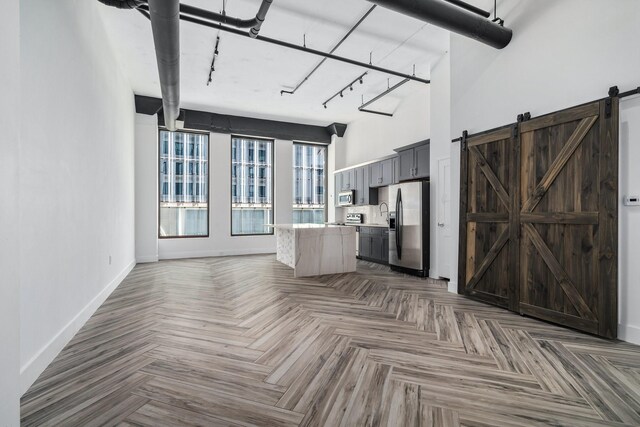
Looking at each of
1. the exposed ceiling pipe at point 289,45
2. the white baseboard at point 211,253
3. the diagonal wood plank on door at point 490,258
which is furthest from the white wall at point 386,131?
the white baseboard at point 211,253

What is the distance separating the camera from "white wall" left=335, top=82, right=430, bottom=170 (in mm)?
6324

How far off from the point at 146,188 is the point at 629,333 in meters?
8.18

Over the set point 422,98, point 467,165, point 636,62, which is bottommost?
point 467,165

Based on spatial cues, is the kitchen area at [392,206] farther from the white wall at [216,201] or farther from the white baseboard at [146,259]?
the white baseboard at [146,259]

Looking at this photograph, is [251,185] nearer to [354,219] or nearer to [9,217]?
[354,219]

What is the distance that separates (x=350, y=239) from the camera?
5.94m

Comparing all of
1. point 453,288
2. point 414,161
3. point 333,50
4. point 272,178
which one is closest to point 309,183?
point 272,178

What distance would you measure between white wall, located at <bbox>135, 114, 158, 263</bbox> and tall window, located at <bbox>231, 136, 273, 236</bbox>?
193 centimetres

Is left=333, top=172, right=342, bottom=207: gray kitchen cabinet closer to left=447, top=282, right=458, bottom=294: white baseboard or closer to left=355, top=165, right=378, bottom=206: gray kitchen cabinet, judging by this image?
left=355, top=165, right=378, bottom=206: gray kitchen cabinet

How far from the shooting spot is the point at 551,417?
1.73m

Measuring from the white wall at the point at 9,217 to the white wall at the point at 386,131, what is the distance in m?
5.97

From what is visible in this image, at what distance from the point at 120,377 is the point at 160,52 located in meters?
3.27

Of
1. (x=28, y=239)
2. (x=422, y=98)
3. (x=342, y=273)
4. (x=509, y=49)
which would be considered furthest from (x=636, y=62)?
(x=28, y=239)

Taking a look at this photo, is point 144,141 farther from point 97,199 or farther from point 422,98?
point 422,98
